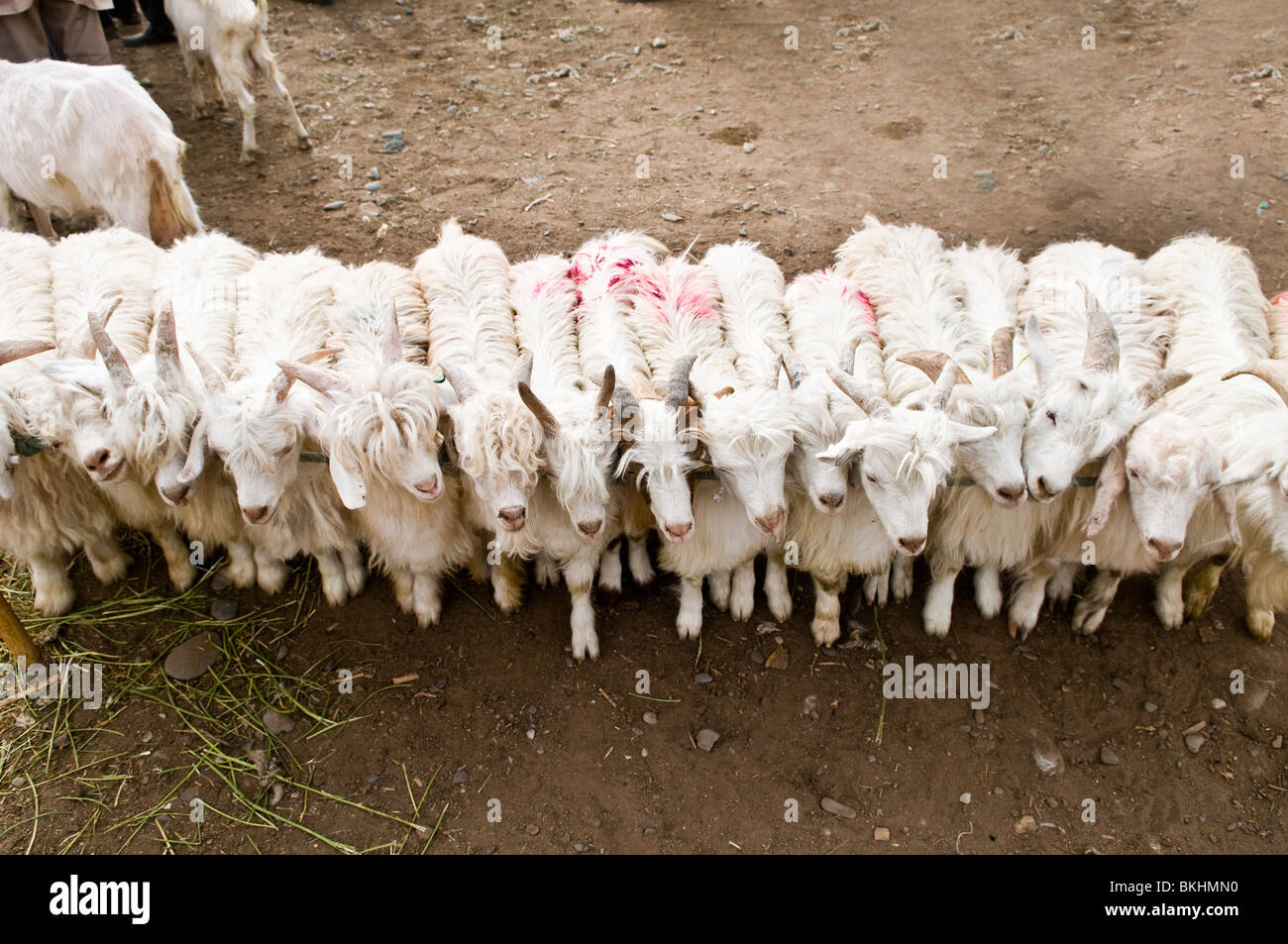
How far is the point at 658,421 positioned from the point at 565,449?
1.43 feet

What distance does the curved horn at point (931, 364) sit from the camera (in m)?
4.01

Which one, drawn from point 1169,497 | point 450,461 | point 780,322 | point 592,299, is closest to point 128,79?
point 592,299

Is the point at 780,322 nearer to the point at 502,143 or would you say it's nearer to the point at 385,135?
the point at 502,143

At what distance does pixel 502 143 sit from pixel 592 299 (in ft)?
13.7

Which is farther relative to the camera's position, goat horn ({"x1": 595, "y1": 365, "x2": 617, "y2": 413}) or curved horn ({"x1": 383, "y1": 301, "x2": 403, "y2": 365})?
curved horn ({"x1": 383, "y1": 301, "x2": 403, "y2": 365})

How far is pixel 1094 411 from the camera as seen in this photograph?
387 cm

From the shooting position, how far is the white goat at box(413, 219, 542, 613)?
375cm

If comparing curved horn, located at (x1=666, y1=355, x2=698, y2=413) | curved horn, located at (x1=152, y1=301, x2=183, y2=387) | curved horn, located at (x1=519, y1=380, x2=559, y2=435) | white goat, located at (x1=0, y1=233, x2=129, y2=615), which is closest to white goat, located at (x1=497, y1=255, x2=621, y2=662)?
curved horn, located at (x1=519, y1=380, x2=559, y2=435)

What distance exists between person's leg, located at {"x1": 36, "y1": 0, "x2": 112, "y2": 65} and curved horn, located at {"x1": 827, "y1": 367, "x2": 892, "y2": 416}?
7.33m

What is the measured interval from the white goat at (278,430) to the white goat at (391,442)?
13 centimetres

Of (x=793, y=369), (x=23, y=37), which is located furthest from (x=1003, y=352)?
(x=23, y=37)

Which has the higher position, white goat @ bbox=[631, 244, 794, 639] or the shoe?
the shoe

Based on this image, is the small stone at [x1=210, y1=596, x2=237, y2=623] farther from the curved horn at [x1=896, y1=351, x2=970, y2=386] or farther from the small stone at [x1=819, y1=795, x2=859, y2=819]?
the curved horn at [x1=896, y1=351, x2=970, y2=386]

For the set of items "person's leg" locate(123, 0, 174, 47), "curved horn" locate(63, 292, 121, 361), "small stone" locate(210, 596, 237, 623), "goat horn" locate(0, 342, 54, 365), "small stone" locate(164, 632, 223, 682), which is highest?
"person's leg" locate(123, 0, 174, 47)
